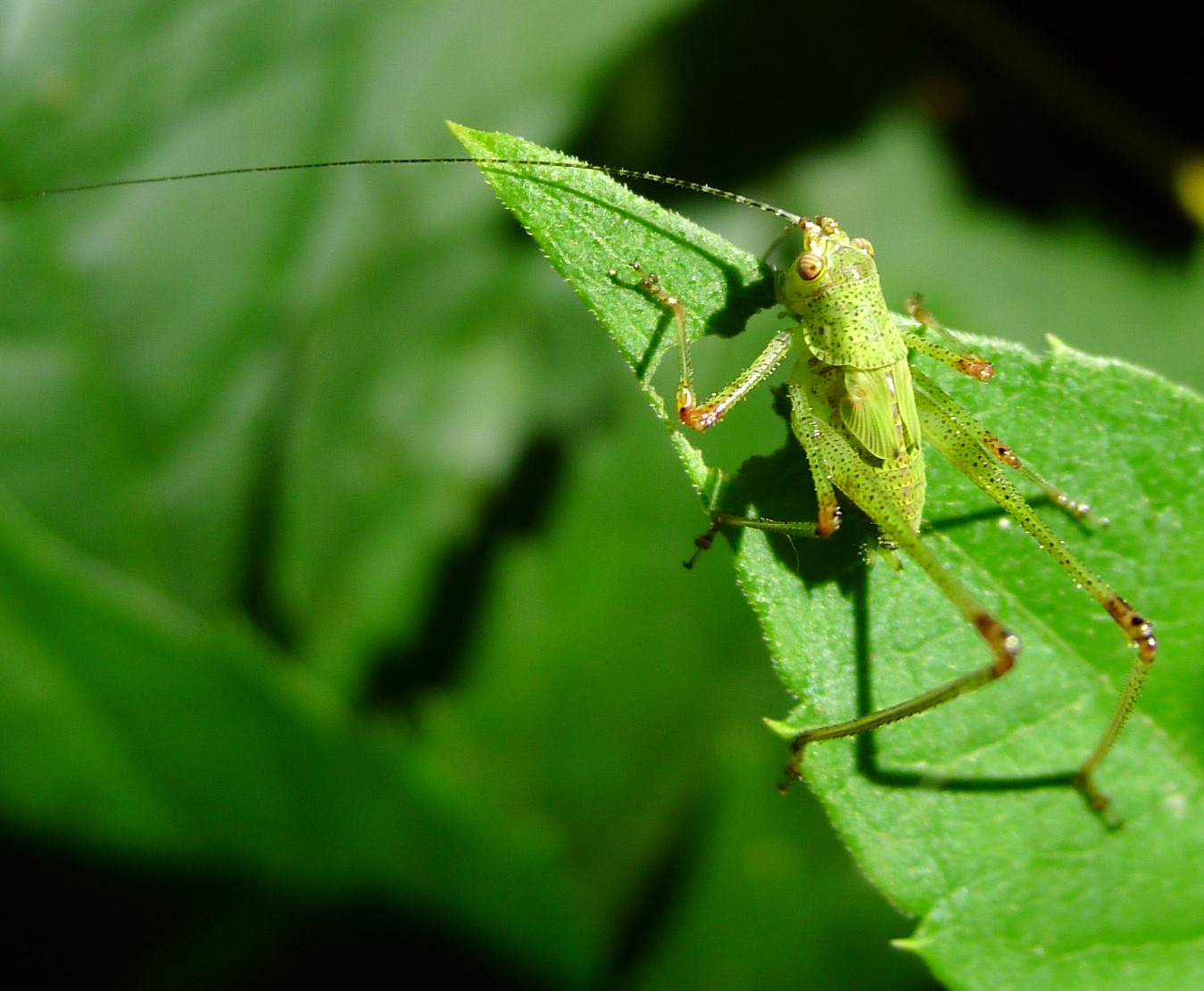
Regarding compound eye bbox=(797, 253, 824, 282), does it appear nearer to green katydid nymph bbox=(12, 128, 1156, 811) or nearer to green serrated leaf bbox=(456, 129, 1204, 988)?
green katydid nymph bbox=(12, 128, 1156, 811)

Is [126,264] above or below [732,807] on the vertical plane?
above

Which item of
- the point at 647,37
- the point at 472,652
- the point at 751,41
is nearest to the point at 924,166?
the point at 751,41

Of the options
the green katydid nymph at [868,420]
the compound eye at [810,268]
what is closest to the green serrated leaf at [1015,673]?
the green katydid nymph at [868,420]

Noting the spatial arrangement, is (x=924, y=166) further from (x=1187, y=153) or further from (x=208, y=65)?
(x=208, y=65)

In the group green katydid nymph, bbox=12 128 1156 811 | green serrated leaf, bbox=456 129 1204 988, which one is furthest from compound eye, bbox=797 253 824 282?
green serrated leaf, bbox=456 129 1204 988

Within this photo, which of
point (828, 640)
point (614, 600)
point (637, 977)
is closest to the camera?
point (828, 640)

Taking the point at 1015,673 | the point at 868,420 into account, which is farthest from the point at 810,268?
the point at 1015,673

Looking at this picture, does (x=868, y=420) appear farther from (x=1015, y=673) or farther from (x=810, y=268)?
(x=1015, y=673)
